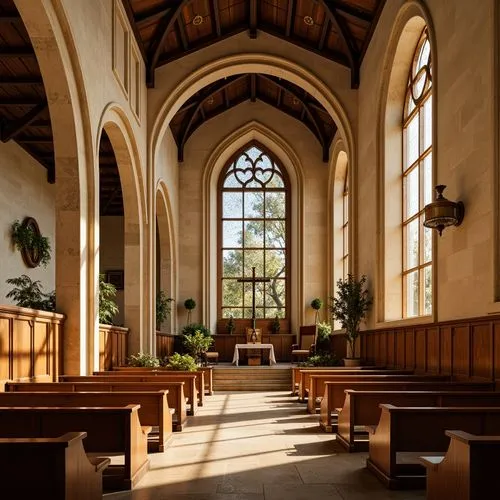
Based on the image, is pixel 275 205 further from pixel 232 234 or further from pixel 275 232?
pixel 232 234

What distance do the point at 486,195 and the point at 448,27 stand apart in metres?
2.56

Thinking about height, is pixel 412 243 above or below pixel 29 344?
above

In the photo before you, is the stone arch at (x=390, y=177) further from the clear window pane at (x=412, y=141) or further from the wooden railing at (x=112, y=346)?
the wooden railing at (x=112, y=346)

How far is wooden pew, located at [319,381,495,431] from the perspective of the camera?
6051mm

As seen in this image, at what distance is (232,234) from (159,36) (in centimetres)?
756

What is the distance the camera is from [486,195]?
6.40 meters

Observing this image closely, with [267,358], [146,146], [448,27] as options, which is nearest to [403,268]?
[448,27]

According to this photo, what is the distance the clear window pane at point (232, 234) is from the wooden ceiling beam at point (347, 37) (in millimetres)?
6701

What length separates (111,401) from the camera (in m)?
5.55

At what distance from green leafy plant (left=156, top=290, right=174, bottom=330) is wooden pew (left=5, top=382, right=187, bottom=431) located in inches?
341

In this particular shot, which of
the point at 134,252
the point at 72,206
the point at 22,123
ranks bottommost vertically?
the point at 134,252

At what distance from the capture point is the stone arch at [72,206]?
775 cm

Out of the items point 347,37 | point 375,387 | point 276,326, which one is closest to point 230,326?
point 276,326

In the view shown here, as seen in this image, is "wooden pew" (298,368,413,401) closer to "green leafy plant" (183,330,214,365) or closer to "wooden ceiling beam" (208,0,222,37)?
"green leafy plant" (183,330,214,365)
